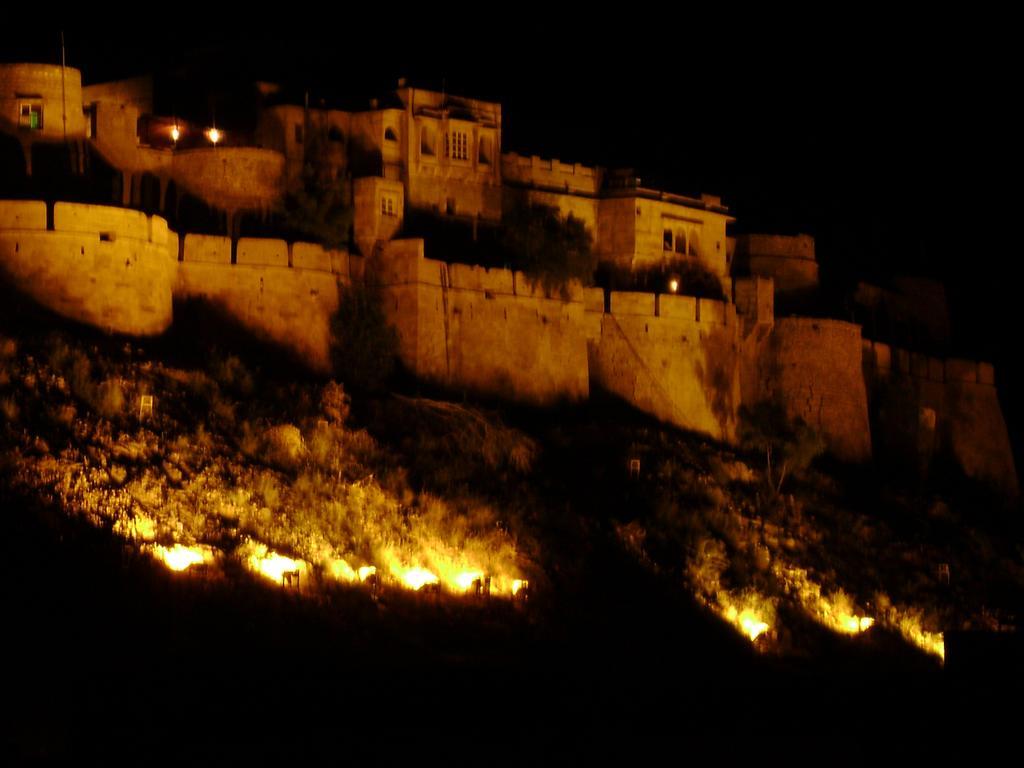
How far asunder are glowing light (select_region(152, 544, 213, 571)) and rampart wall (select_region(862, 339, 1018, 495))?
2497cm

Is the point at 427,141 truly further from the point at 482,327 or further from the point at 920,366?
the point at 920,366

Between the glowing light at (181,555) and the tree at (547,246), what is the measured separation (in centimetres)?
1503

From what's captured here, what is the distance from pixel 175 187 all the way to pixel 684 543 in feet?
42.8

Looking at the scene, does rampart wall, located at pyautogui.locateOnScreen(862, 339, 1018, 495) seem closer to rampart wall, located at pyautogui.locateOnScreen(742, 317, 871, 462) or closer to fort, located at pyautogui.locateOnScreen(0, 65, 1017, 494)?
fort, located at pyautogui.locateOnScreen(0, 65, 1017, 494)

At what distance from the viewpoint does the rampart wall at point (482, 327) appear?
38.4m

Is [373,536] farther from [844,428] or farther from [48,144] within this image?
[844,428]

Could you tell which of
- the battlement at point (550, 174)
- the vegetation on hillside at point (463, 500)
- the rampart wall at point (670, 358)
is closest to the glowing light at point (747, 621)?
the vegetation on hillside at point (463, 500)

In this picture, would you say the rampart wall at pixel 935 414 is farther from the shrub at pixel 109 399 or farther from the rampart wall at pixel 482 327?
the shrub at pixel 109 399

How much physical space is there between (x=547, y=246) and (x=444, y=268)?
3670mm

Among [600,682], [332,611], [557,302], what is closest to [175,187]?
[557,302]

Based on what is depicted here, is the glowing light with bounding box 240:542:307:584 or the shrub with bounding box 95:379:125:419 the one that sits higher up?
the shrub with bounding box 95:379:125:419

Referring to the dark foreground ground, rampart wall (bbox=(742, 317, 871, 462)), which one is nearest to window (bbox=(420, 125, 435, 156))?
rampart wall (bbox=(742, 317, 871, 462))

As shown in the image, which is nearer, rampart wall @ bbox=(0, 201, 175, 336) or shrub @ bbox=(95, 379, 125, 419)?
shrub @ bbox=(95, 379, 125, 419)

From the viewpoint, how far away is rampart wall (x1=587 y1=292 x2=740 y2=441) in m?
42.4
